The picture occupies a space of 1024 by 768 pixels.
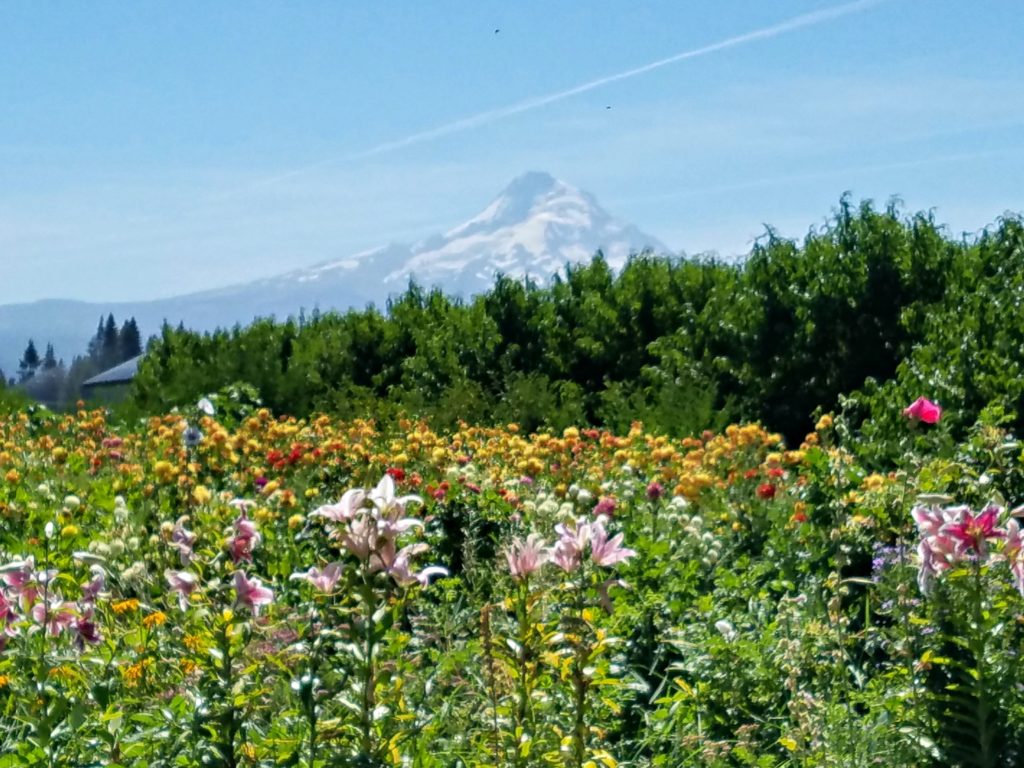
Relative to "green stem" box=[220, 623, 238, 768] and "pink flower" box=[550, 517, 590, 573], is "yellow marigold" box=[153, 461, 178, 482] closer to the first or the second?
"green stem" box=[220, 623, 238, 768]

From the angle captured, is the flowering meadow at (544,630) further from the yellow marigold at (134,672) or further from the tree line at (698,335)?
the tree line at (698,335)

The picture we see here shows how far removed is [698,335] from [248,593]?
979cm

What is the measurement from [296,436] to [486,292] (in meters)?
7.91

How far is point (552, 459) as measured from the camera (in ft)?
25.4

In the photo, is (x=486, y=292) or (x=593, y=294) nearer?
(x=593, y=294)

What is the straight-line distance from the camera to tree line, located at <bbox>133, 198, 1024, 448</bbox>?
11508mm

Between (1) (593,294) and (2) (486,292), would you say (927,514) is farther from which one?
(2) (486,292)

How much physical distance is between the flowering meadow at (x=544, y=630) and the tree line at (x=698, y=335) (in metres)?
3.23

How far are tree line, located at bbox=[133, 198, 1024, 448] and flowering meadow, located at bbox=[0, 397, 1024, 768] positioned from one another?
3.23 meters

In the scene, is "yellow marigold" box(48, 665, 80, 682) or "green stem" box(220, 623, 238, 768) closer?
"green stem" box(220, 623, 238, 768)

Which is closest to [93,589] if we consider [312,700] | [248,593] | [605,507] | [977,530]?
[248,593]

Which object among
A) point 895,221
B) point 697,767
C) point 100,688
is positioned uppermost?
point 895,221

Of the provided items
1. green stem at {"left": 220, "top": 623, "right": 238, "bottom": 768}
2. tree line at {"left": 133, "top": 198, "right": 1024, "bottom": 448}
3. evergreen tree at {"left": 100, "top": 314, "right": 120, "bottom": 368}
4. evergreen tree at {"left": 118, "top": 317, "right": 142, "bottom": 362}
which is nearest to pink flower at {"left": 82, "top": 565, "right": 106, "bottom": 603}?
green stem at {"left": 220, "top": 623, "right": 238, "bottom": 768}

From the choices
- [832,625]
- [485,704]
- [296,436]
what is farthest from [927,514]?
[296,436]
